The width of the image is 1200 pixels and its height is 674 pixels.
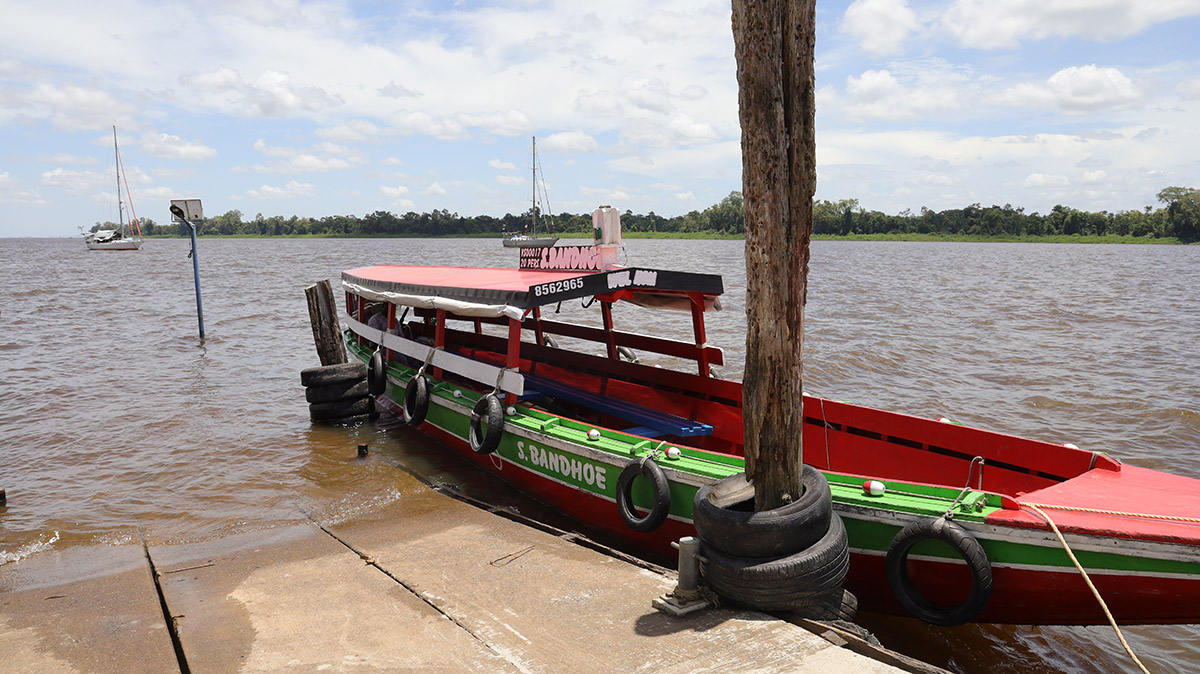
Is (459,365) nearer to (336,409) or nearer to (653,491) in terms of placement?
(653,491)

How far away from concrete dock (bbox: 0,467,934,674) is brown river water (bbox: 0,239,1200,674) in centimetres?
153

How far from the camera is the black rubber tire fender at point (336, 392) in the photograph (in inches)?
486

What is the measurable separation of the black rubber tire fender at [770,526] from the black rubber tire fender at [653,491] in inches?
39.4

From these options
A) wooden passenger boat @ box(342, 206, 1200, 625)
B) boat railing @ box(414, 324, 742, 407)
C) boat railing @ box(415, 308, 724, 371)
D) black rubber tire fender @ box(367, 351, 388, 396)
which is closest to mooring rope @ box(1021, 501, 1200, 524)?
wooden passenger boat @ box(342, 206, 1200, 625)

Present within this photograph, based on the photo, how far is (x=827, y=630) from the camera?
15.3 ft

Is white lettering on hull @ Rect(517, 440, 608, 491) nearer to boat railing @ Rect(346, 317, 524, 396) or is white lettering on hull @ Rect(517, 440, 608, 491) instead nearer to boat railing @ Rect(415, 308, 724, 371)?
boat railing @ Rect(346, 317, 524, 396)

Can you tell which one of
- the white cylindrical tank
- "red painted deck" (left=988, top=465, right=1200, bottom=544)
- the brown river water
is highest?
the white cylindrical tank

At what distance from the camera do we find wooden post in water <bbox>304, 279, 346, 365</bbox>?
13.8 m

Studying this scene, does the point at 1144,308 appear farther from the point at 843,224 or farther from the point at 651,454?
the point at 843,224

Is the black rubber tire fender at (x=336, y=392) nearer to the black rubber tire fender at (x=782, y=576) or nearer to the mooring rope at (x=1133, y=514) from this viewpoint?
the black rubber tire fender at (x=782, y=576)

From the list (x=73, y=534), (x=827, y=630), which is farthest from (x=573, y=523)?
(x=73, y=534)

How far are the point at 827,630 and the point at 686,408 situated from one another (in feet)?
14.7

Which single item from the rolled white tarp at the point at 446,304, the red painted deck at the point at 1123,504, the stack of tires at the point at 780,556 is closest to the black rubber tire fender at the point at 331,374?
the rolled white tarp at the point at 446,304

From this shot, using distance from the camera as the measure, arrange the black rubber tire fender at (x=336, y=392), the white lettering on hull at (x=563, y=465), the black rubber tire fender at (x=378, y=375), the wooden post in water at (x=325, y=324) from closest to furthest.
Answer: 1. the white lettering on hull at (x=563, y=465)
2. the black rubber tire fender at (x=378, y=375)
3. the black rubber tire fender at (x=336, y=392)
4. the wooden post in water at (x=325, y=324)
